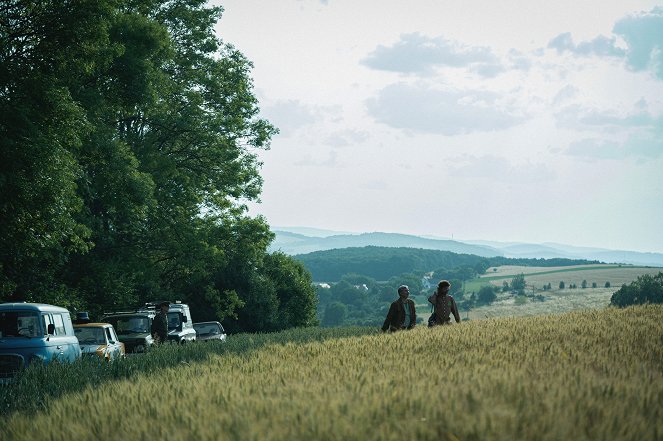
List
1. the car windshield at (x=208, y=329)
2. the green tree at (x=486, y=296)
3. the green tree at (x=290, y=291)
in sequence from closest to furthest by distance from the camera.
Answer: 1. the car windshield at (x=208, y=329)
2. the green tree at (x=290, y=291)
3. the green tree at (x=486, y=296)

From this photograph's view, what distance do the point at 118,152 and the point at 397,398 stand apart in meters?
21.5

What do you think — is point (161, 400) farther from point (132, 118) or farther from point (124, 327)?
point (132, 118)

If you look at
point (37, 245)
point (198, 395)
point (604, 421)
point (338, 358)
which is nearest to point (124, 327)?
point (37, 245)

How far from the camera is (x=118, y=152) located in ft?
81.7

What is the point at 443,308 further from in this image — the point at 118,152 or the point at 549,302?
the point at 549,302

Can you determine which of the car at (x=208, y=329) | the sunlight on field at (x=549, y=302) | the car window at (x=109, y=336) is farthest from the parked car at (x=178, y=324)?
the sunlight on field at (x=549, y=302)

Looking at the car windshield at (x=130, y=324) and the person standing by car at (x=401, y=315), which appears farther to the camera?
the car windshield at (x=130, y=324)

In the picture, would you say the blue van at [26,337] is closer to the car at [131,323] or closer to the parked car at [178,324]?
the car at [131,323]

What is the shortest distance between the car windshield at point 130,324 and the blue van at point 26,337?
24.0 feet

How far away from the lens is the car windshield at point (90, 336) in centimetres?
2016

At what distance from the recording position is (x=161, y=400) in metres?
6.04

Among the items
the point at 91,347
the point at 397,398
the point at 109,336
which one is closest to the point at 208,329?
the point at 109,336

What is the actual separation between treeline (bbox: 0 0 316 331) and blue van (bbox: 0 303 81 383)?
2.73m

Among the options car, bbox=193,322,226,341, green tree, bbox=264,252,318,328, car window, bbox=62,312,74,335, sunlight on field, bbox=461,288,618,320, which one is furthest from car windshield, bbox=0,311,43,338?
sunlight on field, bbox=461,288,618,320
